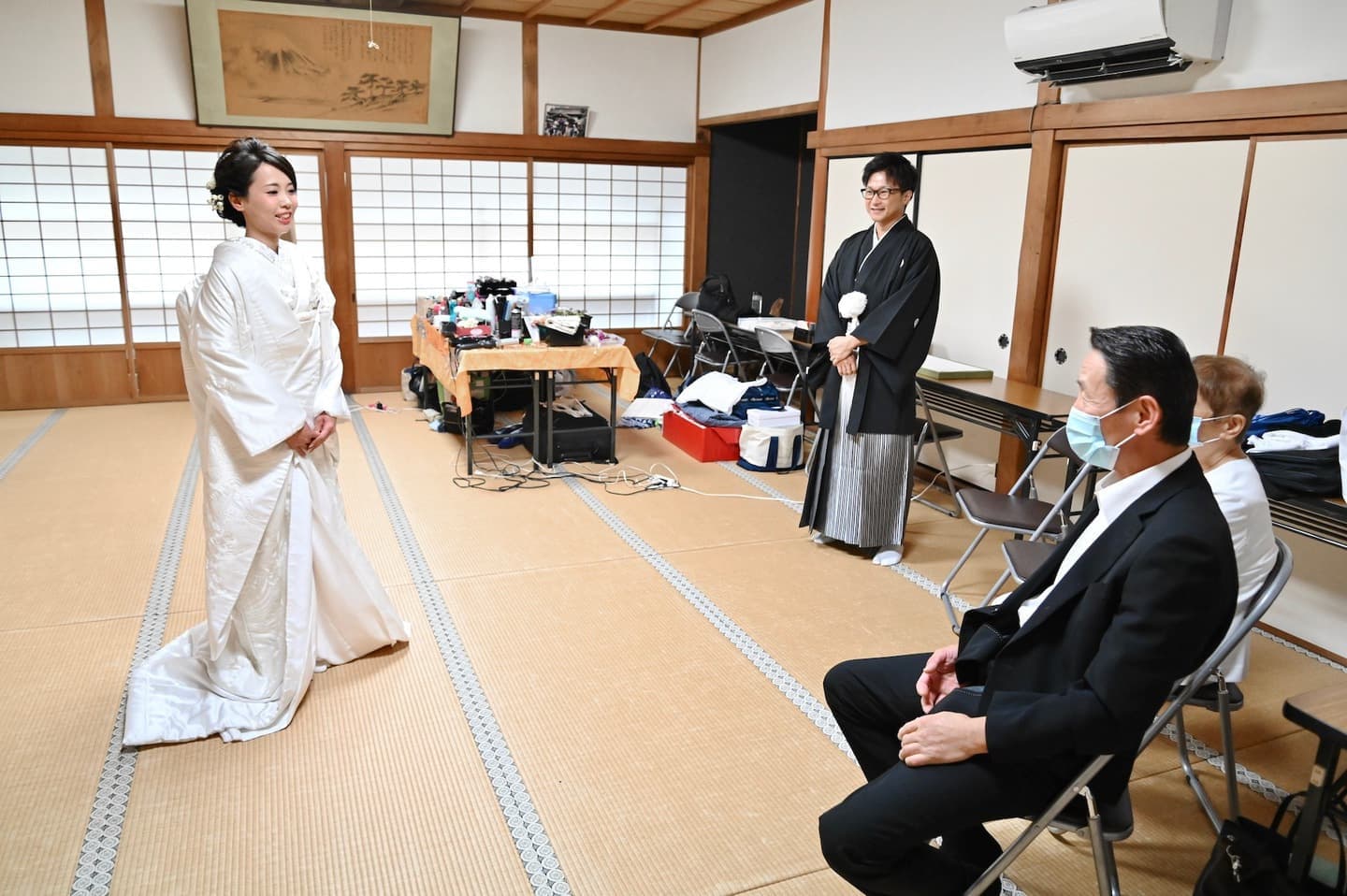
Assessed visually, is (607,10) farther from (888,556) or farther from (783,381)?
(888,556)

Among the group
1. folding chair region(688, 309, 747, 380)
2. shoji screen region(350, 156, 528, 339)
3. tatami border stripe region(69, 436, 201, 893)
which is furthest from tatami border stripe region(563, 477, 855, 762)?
shoji screen region(350, 156, 528, 339)

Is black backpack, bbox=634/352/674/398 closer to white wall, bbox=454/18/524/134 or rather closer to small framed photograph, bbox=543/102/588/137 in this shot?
small framed photograph, bbox=543/102/588/137

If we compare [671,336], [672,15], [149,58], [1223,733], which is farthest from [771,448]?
[149,58]

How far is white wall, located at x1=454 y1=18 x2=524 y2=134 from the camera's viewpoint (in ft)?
21.7

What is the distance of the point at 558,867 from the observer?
6.38 feet

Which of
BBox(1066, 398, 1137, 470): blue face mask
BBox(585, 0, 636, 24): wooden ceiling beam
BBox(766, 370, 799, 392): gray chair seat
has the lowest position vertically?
BBox(766, 370, 799, 392): gray chair seat

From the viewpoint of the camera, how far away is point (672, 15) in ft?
21.4

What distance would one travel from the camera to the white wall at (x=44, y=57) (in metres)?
5.62

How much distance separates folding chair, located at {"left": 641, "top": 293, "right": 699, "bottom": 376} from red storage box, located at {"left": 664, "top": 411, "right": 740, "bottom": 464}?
138cm

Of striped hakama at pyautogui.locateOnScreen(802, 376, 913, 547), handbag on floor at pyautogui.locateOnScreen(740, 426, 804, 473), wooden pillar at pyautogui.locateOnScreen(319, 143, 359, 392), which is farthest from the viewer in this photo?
wooden pillar at pyautogui.locateOnScreen(319, 143, 359, 392)

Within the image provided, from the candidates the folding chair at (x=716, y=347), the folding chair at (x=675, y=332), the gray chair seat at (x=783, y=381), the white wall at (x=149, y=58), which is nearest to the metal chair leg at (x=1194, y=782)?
the gray chair seat at (x=783, y=381)

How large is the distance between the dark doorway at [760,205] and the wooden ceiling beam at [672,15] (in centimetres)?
90

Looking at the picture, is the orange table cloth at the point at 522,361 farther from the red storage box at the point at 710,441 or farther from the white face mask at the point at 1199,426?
the white face mask at the point at 1199,426

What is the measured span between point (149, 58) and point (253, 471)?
476cm
